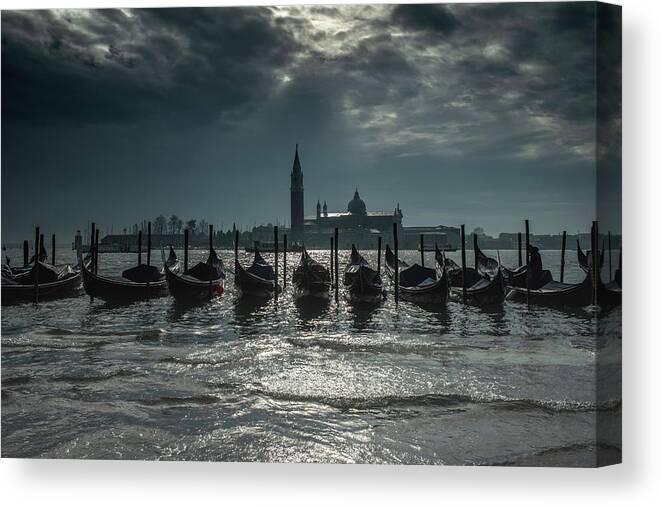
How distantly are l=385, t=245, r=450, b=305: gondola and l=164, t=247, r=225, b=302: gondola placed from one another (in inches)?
107

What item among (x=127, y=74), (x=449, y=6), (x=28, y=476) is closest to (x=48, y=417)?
(x=28, y=476)

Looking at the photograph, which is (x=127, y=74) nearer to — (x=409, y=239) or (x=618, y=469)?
(x=409, y=239)

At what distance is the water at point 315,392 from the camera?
2924mm

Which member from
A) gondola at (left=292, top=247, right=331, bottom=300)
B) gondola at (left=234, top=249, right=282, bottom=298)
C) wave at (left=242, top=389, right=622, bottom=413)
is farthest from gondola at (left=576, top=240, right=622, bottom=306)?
gondola at (left=234, top=249, right=282, bottom=298)

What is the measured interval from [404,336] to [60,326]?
2.39 meters

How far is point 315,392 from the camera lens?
317 centimetres

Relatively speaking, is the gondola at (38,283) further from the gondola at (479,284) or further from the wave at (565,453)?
the gondola at (479,284)

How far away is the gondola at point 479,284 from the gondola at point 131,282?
3330 millimetres

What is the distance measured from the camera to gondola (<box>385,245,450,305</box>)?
297 inches

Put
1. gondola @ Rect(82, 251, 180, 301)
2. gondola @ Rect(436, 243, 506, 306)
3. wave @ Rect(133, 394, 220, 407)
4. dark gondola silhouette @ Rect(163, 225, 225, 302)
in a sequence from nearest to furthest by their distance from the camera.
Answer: wave @ Rect(133, 394, 220, 407) < gondola @ Rect(436, 243, 506, 306) < gondola @ Rect(82, 251, 180, 301) < dark gondola silhouette @ Rect(163, 225, 225, 302)

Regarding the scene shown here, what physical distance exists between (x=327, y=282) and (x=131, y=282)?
3286 mm

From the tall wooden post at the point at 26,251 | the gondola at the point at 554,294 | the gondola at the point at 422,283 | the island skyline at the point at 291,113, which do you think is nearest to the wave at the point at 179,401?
the island skyline at the point at 291,113

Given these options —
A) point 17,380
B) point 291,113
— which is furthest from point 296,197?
point 17,380

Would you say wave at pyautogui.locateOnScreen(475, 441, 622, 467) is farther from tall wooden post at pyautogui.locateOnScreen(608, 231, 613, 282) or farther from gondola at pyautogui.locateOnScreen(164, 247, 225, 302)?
gondola at pyautogui.locateOnScreen(164, 247, 225, 302)
